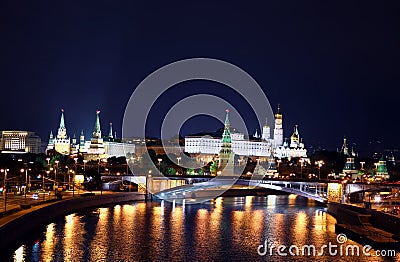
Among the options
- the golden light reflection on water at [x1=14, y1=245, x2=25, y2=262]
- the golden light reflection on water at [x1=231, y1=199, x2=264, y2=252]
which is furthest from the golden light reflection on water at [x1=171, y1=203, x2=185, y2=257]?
the golden light reflection on water at [x1=14, y1=245, x2=25, y2=262]

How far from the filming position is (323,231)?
24.5 m

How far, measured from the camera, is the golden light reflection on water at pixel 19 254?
1713cm

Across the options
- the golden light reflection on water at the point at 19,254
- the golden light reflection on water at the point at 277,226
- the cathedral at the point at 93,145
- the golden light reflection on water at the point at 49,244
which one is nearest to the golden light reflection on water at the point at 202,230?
the golden light reflection on water at the point at 277,226

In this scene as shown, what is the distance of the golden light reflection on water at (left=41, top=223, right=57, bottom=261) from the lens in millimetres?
17906

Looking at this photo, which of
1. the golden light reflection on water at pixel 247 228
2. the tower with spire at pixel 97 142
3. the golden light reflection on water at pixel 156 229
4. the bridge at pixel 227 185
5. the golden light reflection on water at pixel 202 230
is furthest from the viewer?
the tower with spire at pixel 97 142

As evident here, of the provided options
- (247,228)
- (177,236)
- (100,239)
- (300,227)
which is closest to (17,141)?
(247,228)

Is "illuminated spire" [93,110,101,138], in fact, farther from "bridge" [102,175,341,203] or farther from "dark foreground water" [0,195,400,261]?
"dark foreground water" [0,195,400,261]

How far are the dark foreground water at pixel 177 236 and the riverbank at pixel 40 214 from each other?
17.0 inches

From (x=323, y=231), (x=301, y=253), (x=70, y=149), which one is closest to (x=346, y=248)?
(x=301, y=253)

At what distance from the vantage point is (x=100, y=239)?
70.2 ft

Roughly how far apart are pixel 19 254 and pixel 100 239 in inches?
159

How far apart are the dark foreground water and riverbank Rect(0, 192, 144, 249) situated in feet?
1.42

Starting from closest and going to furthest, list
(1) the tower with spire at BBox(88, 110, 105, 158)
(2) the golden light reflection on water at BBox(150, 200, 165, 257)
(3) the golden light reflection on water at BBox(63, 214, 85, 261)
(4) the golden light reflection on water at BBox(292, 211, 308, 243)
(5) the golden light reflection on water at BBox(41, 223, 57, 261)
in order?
(5) the golden light reflection on water at BBox(41, 223, 57, 261) → (3) the golden light reflection on water at BBox(63, 214, 85, 261) → (2) the golden light reflection on water at BBox(150, 200, 165, 257) → (4) the golden light reflection on water at BBox(292, 211, 308, 243) → (1) the tower with spire at BBox(88, 110, 105, 158)

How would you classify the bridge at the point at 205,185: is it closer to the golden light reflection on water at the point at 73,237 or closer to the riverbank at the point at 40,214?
the riverbank at the point at 40,214
